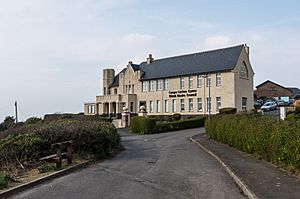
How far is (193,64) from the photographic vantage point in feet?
213

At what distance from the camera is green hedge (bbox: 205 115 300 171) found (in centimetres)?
1189

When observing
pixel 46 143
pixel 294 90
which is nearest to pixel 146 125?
pixel 46 143

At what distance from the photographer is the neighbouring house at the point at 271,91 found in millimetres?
97438

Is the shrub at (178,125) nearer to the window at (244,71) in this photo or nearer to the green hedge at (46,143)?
the window at (244,71)

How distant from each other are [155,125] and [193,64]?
24.9m

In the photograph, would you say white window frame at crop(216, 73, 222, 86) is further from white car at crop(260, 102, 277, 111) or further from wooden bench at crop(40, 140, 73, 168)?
wooden bench at crop(40, 140, 73, 168)

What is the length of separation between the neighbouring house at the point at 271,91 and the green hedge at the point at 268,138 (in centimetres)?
7875

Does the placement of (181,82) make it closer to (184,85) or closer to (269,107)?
(184,85)

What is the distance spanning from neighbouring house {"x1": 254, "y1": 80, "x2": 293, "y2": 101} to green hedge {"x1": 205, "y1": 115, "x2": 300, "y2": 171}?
78.8 meters

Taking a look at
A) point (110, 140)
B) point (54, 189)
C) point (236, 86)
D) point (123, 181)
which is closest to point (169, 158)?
point (110, 140)

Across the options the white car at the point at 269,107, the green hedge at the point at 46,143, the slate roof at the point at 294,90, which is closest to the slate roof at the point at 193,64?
the white car at the point at 269,107

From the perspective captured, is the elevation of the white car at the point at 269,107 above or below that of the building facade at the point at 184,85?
below

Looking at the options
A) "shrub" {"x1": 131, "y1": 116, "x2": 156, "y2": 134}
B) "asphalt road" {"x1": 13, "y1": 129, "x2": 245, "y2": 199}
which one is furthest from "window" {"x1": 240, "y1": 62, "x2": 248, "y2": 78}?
"asphalt road" {"x1": 13, "y1": 129, "x2": 245, "y2": 199}

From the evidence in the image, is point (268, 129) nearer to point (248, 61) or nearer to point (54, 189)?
point (54, 189)
